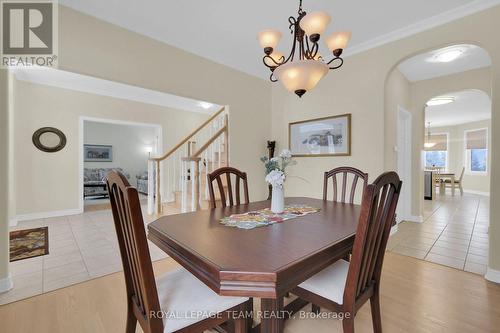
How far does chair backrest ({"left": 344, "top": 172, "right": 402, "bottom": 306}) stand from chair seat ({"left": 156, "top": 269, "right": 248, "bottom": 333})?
1.77ft

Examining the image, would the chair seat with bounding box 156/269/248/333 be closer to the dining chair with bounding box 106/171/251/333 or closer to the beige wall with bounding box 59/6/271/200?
the dining chair with bounding box 106/171/251/333

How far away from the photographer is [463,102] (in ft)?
18.0

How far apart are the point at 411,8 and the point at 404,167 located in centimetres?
259

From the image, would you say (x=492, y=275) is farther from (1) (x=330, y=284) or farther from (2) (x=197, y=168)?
(2) (x=197, y=168)

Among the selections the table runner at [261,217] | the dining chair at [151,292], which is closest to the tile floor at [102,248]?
the dining chair at [151,292]

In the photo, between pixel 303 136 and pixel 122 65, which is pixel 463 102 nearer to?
pixel 303 136

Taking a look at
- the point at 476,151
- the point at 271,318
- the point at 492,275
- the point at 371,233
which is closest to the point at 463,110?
the point at 476,151

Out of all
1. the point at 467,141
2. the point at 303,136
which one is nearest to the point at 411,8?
the point at 303,136

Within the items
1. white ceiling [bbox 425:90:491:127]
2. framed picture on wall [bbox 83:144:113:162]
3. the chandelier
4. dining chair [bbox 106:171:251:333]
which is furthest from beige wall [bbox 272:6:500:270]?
framed picture on wall [bbox 83:144:113:162]

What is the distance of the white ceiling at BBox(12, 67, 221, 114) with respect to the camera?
159 inches

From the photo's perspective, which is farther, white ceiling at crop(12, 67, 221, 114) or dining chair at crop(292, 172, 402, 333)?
white ceiling at crop(12, 67, 221, 114)

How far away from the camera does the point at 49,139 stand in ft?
14.4

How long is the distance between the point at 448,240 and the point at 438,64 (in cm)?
254

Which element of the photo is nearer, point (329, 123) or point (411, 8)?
point (411, 8)
